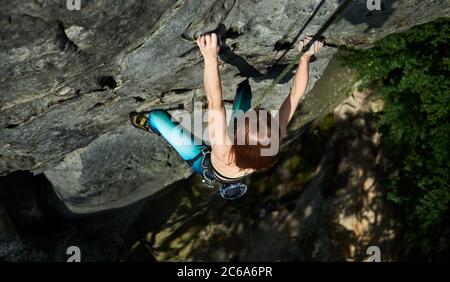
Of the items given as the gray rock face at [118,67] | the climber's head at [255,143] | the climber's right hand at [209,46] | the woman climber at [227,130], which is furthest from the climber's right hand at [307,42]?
the climber's right hand at [209,46]

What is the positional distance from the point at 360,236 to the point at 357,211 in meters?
0.52

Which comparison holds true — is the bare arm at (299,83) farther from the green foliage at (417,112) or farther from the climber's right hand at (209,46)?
the green foliage at (417,112)

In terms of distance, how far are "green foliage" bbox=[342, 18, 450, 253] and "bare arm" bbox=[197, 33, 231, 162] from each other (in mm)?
3367

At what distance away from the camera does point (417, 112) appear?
265 inches

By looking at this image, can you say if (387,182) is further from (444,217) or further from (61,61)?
(61,61)

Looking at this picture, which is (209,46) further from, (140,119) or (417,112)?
(417,112)

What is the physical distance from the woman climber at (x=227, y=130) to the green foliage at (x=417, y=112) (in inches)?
82.6

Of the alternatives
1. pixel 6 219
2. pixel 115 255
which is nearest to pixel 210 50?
pixel 6 219

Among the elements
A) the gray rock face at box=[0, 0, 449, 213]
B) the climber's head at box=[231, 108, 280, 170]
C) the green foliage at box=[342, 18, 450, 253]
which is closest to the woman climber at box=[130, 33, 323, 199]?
the climber's head at box=[231, 108, 280, 170]

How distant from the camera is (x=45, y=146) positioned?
18.0 ft

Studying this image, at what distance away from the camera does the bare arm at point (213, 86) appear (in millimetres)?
3986

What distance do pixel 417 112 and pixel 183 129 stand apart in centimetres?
372

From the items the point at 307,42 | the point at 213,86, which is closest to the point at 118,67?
the point at 213,86

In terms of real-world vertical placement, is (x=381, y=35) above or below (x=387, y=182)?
above
